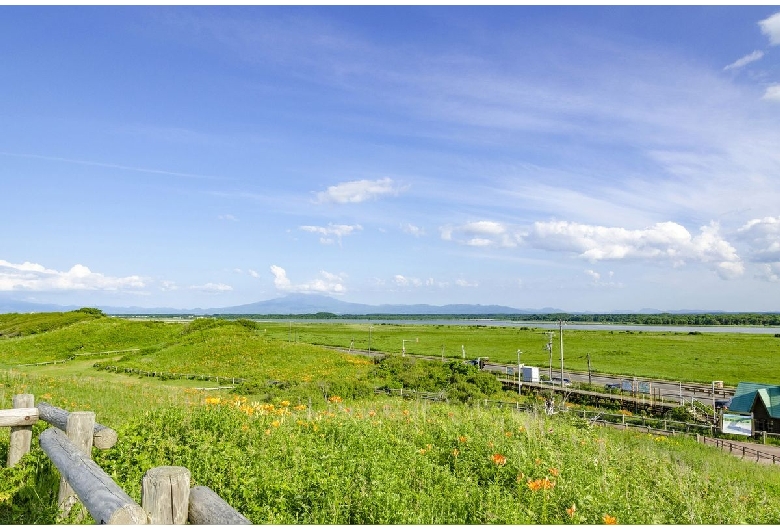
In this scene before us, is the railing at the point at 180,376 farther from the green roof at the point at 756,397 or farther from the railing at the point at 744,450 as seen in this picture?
the green roof at the point at 756,397

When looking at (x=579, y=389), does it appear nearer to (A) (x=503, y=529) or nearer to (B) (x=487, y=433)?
(B) (x=487, y=433)

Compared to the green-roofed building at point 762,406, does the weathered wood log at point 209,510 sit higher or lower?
higher

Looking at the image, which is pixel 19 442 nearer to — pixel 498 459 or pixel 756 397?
pixel 498 459

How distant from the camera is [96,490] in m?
3.36

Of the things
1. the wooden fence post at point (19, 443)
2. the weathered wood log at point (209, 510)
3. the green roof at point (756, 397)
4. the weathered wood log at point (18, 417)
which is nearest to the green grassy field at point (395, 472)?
the wooden fence post at point (19, 443)

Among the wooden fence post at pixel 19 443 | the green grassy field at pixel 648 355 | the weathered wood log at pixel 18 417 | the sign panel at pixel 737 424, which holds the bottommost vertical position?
the green grassy field at pixel 648 355

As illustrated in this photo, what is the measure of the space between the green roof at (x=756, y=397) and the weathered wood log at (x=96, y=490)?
129 feet

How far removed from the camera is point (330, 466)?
7.11 m

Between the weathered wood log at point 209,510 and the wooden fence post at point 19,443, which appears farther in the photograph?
the wooden fence post at point 19,443

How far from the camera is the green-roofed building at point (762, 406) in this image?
31.8m

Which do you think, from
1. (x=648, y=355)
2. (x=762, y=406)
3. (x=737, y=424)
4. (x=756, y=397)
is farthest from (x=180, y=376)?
(x=648, y=355)

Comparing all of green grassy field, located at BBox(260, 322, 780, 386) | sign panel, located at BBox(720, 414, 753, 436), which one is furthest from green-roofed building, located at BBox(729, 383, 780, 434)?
green grassy field, located at BBox(260, 322, 780, 386)

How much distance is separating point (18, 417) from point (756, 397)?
129ft

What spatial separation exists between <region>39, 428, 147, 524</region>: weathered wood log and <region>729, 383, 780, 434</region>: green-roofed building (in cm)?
3909
